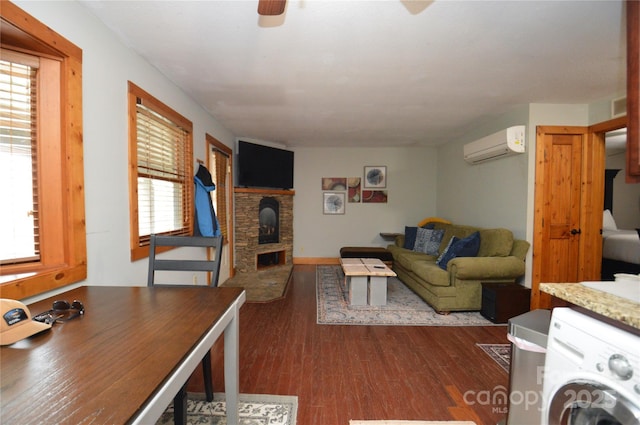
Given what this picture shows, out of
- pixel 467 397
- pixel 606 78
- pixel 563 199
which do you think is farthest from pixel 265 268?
pixel 606 78

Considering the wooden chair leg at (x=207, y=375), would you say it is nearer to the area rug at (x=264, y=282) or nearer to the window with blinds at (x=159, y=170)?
the window with blinds at (x=159, y=170)

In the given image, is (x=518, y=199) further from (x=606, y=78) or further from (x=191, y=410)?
(x=191, y=410)

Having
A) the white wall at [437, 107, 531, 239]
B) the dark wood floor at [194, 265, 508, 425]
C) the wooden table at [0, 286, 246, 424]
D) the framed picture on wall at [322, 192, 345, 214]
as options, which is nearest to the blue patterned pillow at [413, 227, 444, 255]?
the white wall at [437, 107, 531, 239]

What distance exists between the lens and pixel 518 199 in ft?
10.8

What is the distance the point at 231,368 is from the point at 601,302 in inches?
60.0

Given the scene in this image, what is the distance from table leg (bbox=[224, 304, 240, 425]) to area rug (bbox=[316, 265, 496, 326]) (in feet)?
5.08

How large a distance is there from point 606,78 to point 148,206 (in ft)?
14.5

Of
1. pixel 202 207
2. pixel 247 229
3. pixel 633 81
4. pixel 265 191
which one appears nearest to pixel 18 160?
pixel 202 207

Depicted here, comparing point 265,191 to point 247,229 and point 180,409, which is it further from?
point 180,409

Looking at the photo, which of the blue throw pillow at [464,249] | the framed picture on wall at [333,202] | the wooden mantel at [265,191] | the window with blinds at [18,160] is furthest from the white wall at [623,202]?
the window with blinds at [18,160]

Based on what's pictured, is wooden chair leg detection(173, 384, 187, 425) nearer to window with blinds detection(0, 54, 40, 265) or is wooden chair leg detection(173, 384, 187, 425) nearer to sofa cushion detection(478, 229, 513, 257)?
window with blinds detection(0, 54, 40, 265)

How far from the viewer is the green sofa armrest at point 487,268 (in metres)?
3.01

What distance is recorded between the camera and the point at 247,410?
161cm

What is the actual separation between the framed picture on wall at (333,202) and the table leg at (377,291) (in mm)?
2590
